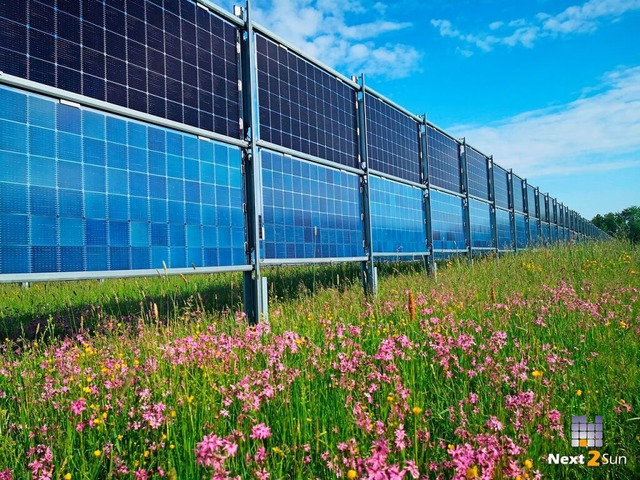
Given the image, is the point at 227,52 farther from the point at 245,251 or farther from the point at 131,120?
the point at 245,251

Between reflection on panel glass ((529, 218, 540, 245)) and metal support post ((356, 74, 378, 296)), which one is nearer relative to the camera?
metal support post ((356, 74, 378, 296))

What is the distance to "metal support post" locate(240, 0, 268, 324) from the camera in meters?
6.61

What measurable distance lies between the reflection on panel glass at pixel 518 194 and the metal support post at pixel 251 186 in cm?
2123

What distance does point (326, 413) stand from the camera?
2973 mm

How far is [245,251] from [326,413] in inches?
161

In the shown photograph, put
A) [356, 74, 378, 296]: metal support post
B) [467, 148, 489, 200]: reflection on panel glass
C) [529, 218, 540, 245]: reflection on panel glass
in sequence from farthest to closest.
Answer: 1. [529, 218, 540, 245]: reflection on panel glass
2. [467, 148, 489, 200]: reflection on panel glass
3. [356, 74, 378, 296]: metal support post

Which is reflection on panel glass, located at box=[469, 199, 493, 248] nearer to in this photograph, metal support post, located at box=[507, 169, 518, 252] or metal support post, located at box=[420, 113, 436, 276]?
metal support post, located at box=[507, 169, 518, 252]

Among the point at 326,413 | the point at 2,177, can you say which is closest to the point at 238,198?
the point at 2,177

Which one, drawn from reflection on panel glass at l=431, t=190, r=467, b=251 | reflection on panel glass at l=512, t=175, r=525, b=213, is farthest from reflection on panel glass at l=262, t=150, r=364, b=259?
reflection on panel glass at l=512, t=175, r=525, b=213

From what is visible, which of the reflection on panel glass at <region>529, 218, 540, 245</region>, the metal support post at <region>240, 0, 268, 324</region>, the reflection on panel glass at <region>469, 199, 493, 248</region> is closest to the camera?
the metal support post at <region>240, 0, 268, 324</region>

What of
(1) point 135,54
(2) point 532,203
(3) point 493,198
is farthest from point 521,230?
(1) point 135,54

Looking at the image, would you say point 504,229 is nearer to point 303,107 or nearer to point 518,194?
point 518,194

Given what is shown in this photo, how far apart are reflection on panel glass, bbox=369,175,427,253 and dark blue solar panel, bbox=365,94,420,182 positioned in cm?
39

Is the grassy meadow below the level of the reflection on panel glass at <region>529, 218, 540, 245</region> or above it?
below
